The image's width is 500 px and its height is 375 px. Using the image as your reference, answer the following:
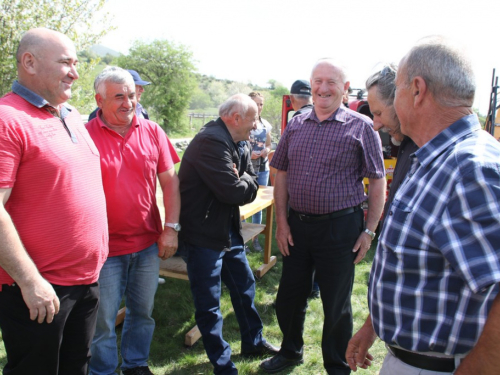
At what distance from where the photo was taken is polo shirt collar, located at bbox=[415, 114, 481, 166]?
1048 millimetres

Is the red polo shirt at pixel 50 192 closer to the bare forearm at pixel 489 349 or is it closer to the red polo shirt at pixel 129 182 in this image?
the red polo shirt at pixel 129 182

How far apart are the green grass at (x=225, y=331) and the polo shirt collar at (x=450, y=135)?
2133mm

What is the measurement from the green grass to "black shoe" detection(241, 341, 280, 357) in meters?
0.05

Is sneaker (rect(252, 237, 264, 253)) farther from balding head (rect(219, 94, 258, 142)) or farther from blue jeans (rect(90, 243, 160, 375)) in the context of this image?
balding head (rect(219, 94, 258, 142))

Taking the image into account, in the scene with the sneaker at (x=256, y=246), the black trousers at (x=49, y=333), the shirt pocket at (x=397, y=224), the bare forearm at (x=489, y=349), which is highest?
the shirt pocket at (x=397, y=224)

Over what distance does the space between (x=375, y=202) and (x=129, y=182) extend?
156cm

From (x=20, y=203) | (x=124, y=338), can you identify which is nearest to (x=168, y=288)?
Result: (x=124, y=338)

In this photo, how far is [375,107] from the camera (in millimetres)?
1902

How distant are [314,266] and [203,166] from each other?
1.05 m

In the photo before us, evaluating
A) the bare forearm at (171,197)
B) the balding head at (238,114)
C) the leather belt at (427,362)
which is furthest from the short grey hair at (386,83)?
the bare forearm at (171,197)

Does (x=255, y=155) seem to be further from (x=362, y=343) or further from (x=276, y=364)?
(x=362, y=343)

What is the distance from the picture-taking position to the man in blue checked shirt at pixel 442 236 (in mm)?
898

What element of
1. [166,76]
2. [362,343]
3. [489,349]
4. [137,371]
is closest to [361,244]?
[362,343]

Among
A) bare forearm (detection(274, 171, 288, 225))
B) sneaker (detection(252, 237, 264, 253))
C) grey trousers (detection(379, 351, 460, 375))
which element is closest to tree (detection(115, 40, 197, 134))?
sneaker (detection(252, 237, 264, 253))
